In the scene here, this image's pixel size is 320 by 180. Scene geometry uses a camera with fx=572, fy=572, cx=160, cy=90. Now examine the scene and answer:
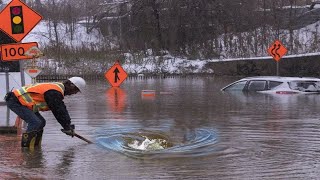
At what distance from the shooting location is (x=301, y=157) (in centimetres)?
833

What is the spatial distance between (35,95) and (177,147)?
2394 millimetres

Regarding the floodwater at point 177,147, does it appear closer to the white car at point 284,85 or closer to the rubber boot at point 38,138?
the rubber boot at point 38,138

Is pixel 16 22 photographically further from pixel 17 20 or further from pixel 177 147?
pixel 177 147

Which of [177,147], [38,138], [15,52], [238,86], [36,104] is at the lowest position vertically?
[177,147]

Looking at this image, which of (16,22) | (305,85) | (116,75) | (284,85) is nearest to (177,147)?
(16,22)

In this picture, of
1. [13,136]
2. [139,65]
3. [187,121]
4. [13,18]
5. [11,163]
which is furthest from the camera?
[139,65]

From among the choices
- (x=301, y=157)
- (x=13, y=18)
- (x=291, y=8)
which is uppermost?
(x=291, y=8)

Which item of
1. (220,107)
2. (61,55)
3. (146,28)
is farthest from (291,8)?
(220,107)

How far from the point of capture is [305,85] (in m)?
22.2

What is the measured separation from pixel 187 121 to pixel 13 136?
4.31m

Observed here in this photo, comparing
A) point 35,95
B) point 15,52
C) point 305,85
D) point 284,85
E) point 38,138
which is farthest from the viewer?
point 305,85

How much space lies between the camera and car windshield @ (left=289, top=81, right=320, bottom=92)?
22.1 metres

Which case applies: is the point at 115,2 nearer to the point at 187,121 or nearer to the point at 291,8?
the point at 291,8

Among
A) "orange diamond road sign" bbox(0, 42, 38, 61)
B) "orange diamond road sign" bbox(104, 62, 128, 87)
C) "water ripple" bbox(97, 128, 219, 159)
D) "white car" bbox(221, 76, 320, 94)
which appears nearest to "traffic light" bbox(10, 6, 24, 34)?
"orange diamond road sign" bbox(0, 42, 38, 61)
